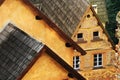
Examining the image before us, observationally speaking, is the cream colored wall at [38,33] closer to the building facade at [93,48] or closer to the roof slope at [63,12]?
the roof slope at [63,12]

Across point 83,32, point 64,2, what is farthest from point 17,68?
point 83,32

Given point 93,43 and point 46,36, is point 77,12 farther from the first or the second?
point 46,36

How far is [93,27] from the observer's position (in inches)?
1756

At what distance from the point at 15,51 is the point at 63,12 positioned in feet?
43.1

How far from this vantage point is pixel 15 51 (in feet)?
71.0

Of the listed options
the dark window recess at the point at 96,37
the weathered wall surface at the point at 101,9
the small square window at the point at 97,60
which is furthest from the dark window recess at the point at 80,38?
the weathered wall surface at the point at 101,9

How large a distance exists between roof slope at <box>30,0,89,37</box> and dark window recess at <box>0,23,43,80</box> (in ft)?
20.2

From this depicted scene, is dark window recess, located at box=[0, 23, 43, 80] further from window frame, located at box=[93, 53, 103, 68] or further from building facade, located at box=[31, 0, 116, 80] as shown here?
window frame, located at box=[93, 53, 103, 68]

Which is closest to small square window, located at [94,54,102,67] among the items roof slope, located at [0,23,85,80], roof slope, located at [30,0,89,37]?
roof slope, located at [30,0,89,37]

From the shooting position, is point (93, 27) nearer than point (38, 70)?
No

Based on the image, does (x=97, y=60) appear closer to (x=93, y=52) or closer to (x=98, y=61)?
(x=98, y=61)

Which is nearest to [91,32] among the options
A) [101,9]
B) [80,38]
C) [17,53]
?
[80,38]

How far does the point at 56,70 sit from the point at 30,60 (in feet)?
4.96

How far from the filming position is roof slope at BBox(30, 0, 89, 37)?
30.2m
